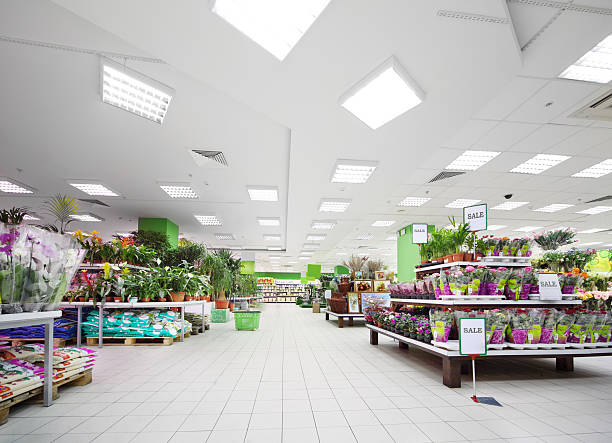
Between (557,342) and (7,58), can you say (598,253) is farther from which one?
(7,58)

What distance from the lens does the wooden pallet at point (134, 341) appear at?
6133 millimetres

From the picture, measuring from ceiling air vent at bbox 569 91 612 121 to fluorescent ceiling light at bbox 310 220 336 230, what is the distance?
26.5ft

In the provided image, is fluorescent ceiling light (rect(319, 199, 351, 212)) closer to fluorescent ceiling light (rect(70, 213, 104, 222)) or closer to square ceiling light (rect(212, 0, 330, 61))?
square ceiling light (rect(212, 0, 330, 61))

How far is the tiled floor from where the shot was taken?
249 centimetres

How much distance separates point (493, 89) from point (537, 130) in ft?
6.88

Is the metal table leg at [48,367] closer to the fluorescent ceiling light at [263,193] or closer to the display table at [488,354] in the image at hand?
the display table at [488,354]

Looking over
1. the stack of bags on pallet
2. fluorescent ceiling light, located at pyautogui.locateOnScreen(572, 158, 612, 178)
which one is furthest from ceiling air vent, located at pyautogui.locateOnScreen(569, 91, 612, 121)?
the stack of bags on pallet

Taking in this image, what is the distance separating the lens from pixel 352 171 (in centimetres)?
729

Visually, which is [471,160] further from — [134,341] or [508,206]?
[134,341]

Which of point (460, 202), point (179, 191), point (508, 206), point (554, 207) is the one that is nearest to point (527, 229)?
point (554, 207)

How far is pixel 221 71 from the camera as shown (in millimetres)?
3879

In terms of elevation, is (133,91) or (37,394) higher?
(133,91)

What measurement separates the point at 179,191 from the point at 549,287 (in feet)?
27.4

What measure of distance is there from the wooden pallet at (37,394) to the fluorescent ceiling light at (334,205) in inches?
275
